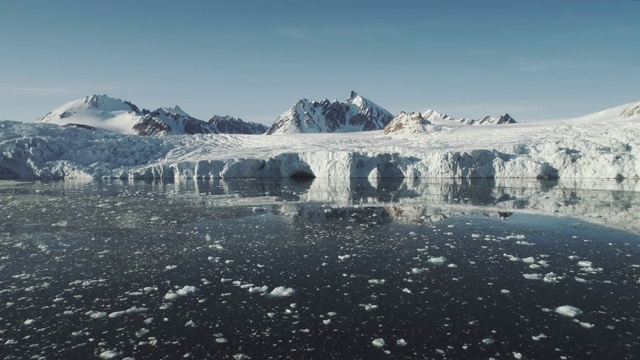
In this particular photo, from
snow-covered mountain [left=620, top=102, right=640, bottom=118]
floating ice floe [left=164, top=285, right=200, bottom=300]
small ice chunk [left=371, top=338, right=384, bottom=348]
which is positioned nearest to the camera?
small ice chunk [left=371, top=338, right=384, bottom=348]

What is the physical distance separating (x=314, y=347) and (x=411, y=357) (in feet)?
4.59

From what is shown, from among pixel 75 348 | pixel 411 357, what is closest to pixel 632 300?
pixel 411 357

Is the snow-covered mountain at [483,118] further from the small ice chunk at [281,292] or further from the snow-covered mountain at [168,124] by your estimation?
the small ice chunk at [281,292]

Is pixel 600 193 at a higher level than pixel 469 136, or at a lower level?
lower

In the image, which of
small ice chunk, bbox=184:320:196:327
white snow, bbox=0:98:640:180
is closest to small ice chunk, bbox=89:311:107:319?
small ice chunk, bbox=184:320:196:327

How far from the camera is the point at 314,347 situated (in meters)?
6.26

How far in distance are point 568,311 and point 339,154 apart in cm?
3504

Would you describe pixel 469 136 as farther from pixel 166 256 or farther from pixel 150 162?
pixel 166 256

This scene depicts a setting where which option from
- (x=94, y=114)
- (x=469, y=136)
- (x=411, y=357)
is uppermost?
(x=94, y=114)

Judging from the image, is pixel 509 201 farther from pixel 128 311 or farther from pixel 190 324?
pixel 128 311

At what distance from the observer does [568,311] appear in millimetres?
7344

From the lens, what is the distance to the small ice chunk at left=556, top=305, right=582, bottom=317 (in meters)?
7.26

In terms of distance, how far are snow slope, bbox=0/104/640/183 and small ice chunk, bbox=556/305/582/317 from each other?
102ft

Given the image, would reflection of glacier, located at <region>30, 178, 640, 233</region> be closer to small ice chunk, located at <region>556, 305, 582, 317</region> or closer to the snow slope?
the snow slope
